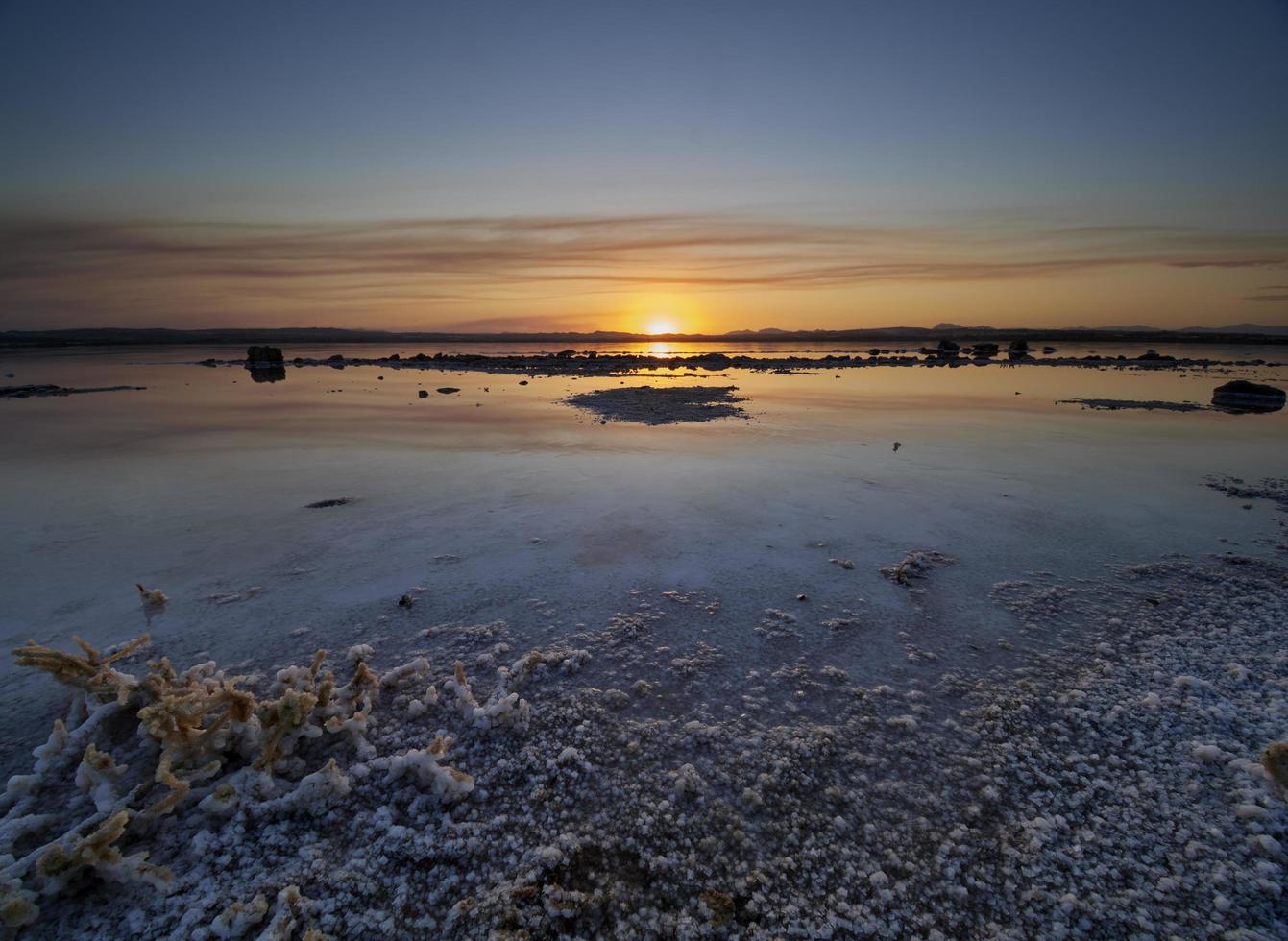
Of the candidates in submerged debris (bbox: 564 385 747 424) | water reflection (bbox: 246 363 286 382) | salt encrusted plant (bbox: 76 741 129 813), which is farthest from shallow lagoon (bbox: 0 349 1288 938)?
water reflection (bbox: 246 363 286 382)

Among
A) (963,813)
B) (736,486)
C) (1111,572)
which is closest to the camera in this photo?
(963,813)

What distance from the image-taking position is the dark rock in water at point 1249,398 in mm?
19844

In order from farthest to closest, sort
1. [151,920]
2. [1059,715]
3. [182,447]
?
1. [182,447]
2. [1059,715]
3. [151,920]

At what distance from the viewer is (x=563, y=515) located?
807 cm

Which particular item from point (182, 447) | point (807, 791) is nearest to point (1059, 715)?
point (807, 791)

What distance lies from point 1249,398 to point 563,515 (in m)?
26.1

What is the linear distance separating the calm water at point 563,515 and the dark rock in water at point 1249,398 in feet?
12.7

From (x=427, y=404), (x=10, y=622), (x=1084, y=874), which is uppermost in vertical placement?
(x=427, y=404)

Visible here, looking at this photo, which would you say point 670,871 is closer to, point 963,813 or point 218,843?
point 963,813

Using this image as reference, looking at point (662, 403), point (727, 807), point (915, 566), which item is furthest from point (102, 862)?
point (662, 403)

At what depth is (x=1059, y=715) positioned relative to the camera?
3.88 metres

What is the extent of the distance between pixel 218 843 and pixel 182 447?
45.9 ft

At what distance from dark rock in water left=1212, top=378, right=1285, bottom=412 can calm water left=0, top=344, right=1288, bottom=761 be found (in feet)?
12.7

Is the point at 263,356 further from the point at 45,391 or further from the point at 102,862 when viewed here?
the point at 102,862
